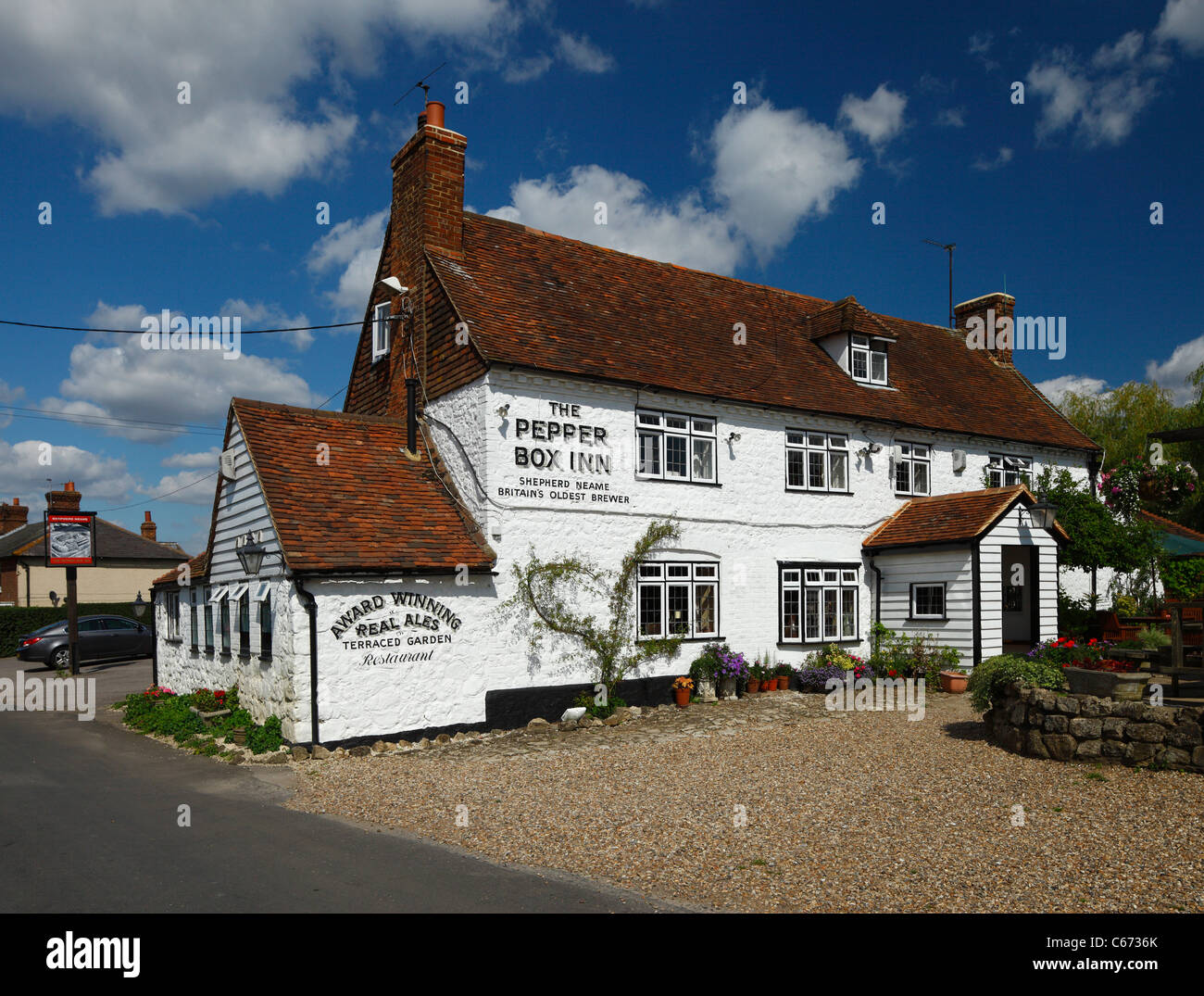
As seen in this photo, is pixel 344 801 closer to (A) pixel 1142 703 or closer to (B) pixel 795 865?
(B) pixel 795 865

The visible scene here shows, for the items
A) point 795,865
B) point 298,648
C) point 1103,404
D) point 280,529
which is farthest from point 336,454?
point 1103,404

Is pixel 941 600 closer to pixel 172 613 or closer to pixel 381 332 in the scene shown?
pixel 381 332

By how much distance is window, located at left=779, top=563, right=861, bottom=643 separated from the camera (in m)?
18.2

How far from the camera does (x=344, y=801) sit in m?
9.67

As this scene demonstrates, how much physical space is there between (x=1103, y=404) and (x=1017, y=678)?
1099 inches

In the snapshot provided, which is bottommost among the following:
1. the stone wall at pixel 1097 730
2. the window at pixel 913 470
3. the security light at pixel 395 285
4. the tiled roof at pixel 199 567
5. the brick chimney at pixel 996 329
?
the stone wall at pixel 1097 730

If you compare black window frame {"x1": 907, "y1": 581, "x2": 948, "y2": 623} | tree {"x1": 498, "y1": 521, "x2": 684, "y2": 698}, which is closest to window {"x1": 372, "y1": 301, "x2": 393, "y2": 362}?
tree {"x1": 498, "y1": 521, "x2": 684, "y2": 698}

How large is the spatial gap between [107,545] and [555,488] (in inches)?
1447

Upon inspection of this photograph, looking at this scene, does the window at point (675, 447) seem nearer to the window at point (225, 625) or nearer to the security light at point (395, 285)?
the security light at point (395, 285)

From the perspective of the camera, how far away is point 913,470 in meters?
20.6

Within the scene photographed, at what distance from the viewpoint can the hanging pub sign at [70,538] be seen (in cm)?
2277

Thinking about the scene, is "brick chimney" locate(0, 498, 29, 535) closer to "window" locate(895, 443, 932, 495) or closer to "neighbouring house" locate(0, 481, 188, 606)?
"neighbouring house" locate(0, 481, 188, 606)

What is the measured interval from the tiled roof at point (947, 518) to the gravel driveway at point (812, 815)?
5790 mm

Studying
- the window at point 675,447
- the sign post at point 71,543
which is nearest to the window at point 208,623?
the window at point 675,447
